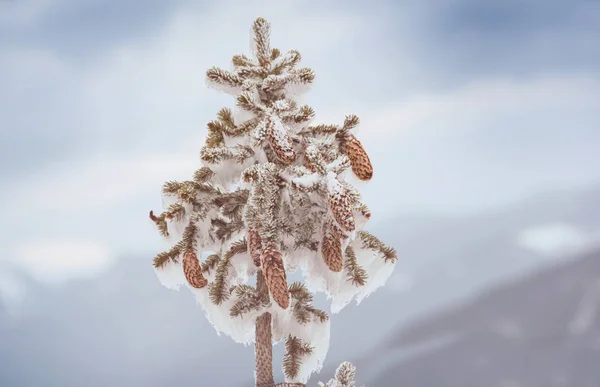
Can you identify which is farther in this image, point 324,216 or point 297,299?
point 297,299

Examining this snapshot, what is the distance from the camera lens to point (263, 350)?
8.04 m

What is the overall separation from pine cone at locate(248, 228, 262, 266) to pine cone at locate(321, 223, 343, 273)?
76cm

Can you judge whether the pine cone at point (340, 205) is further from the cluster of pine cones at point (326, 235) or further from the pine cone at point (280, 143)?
the pine cone at point (280, 143)

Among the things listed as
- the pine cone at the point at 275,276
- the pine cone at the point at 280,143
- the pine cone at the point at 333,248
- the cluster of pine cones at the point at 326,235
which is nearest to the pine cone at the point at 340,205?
the cluster of pine cones at the point at 326,235

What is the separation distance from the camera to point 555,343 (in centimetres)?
3058

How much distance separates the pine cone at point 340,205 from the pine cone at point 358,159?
56 centimetres

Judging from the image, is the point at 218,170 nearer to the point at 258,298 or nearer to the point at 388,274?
the point at 258,298

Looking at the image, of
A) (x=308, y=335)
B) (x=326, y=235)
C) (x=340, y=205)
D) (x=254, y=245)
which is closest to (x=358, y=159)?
(x=340, y=205)

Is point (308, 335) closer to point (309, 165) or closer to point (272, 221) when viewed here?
point (272, 221)

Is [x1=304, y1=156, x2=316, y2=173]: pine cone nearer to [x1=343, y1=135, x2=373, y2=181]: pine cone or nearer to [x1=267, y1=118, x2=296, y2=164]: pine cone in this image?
[x1=267, y1=118, x2=296, y2=164]: pine cone

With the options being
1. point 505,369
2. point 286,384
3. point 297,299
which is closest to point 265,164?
point 297,299

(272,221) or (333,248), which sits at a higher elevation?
(272,221)

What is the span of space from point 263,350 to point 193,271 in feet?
4.44

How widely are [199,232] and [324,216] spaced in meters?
1.42
